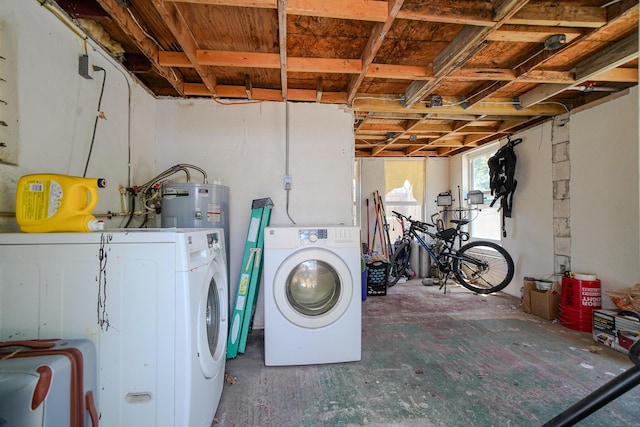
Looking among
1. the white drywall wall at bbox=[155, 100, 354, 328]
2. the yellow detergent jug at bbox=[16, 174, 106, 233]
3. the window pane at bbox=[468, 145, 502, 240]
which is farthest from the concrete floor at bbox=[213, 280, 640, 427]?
the window pane at bbox=[468, 145, 502, 240]

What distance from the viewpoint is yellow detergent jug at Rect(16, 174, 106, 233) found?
44.4 inches

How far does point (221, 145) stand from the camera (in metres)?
2.66

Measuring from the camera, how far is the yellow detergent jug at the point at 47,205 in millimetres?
1129

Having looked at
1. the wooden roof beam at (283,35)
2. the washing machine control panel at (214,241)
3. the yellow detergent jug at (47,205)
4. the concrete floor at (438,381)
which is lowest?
the concrete floor at (438,381)

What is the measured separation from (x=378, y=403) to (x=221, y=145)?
7.89 ft

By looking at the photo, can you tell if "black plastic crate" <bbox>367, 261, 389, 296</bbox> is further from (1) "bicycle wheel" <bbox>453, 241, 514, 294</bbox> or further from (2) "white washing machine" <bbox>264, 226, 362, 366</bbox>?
(2) "white washing machine" <bbox>264, 226, 362, 366</bbox>

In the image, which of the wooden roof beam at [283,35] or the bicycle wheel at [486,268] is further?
the bicycle wheel at [486,268]

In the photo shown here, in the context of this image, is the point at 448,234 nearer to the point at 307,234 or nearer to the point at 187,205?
the point at 307,234

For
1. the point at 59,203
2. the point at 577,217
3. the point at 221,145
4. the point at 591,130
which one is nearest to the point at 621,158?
the point at 591,130

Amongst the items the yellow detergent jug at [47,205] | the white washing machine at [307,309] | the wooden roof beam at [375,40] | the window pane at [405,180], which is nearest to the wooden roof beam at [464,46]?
the wooden roof beam at [375,40]

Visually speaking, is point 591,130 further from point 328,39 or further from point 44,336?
point 44,336

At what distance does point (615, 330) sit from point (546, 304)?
694 millimetres

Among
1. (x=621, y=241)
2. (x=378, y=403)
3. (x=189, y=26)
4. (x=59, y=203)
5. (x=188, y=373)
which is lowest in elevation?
(x=378, y=403)

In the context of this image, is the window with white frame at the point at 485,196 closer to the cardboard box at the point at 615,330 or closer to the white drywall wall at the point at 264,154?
the cardboard box at the point at 615,330
